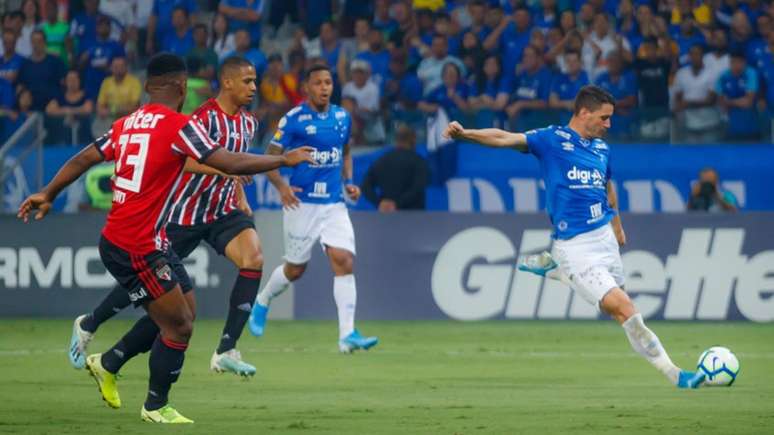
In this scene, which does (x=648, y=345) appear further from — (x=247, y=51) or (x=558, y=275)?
(x=247, y=51)

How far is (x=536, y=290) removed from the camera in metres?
18.2

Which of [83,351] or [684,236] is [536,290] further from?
[83,351]

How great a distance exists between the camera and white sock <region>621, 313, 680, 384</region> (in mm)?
11133

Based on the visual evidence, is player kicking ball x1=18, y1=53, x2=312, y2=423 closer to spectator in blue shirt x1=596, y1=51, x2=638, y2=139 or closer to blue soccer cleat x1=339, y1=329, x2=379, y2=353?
blue soccer cleat x1=339, y1=329, x2=379, y2=353

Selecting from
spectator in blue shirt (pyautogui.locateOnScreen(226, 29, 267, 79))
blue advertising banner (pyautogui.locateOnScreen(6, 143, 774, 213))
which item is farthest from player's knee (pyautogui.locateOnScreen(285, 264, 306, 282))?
spectator in blue shirt (pyautogui.locateOnScreen(226, 29, 267, 79))

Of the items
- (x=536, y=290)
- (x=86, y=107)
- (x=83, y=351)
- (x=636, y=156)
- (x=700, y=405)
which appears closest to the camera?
(x=700, y=405)

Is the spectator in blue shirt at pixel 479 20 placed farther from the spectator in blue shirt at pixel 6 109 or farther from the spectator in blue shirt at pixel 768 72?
the spectator in blue shirt at pixel 6 109

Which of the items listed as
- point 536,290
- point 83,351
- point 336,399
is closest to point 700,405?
point 336,399

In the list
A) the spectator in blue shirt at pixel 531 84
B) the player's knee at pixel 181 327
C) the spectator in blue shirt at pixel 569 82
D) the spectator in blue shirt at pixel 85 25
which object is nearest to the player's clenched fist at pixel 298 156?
the player's knee at pixel 181 327

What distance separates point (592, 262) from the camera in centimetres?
1151

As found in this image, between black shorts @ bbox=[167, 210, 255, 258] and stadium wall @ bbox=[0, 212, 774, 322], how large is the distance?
6.00 meters

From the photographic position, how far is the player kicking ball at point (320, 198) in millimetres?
14781

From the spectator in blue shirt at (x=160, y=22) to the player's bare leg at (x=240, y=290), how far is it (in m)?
11.5

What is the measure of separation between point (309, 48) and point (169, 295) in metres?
14.1
